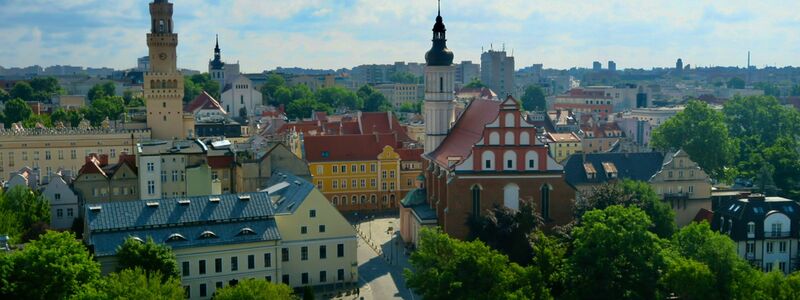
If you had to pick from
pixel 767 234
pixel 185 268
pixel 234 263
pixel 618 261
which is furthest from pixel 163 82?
pixel 767 234

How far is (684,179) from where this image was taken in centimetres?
6962

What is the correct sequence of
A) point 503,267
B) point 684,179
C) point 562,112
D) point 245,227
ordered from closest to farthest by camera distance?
1. point 503,267
2. point 245,227
3. point 684,179
4. point 562,112

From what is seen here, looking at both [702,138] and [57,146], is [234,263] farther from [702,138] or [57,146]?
[702,138]

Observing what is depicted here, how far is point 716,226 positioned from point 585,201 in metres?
10.4

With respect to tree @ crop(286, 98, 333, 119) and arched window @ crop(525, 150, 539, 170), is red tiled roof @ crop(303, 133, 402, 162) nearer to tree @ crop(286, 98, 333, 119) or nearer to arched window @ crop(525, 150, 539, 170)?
arched window @ crop(525, 150, 539, 170)

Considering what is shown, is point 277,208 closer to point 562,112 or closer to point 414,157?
point 414,157

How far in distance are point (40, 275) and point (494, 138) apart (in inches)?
1228

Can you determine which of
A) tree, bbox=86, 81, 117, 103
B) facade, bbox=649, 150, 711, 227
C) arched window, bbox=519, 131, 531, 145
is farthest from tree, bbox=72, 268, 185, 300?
tree, bbox=86, 81, 117, 103

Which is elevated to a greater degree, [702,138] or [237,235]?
[702,138]

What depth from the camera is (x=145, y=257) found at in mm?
45844

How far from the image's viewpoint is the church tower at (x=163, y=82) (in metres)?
84.9

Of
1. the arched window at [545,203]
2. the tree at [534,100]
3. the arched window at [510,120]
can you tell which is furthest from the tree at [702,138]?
the tree at [534,100]

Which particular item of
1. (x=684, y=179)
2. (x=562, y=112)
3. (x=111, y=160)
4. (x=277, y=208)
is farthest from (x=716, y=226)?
(x=562, y=112)

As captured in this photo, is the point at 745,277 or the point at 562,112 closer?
the point at 745,277
